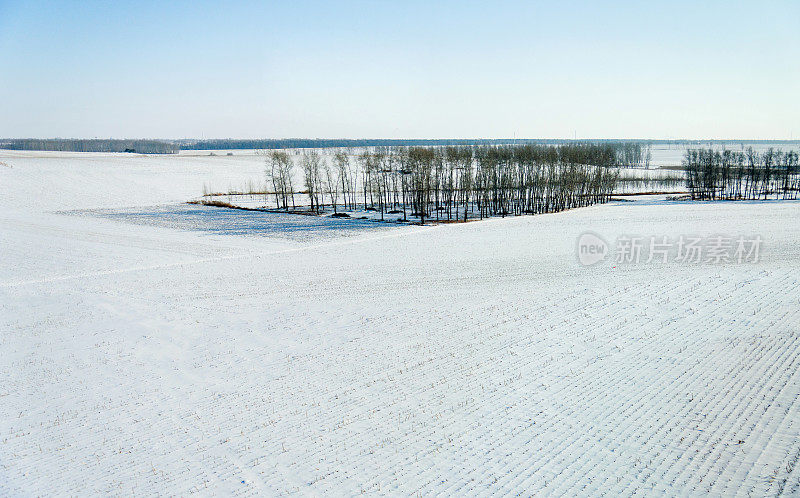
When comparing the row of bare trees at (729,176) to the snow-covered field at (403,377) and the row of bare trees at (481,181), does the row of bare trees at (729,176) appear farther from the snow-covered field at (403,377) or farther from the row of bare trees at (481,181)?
the snow-covered field at (403,377)

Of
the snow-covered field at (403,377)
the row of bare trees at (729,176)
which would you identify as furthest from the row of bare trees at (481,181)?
the snow-covered field at (403,377)

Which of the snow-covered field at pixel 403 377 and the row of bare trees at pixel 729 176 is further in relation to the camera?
the row of bare trees at pixel 729 176

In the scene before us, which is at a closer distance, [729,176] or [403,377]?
[403,377]

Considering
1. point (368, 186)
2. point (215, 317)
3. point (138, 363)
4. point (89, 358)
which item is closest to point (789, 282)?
point (215, 317)

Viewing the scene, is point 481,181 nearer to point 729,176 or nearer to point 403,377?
point 729,176

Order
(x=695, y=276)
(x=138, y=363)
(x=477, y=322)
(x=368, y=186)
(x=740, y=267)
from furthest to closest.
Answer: (x=368, y=186)
(x=740, y=267)
(x=695, y=276)
(x=477, y=322)
(x=138, y=363)

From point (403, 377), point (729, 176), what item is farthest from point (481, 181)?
point (403, 377)

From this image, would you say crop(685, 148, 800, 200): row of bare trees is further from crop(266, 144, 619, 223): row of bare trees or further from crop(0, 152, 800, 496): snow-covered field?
crop(0, 152, 800, 496): snow-covered field

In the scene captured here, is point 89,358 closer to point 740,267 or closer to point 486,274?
point 486,274
